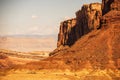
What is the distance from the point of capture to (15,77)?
230 feet

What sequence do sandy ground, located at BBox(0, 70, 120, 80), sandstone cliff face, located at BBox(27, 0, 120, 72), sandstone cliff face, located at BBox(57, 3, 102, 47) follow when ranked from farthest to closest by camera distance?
sandstone cliff face, located at BBox(57, 3, 102, 47) < sandstone cliff face, located at BBox(27, 0, 120, 72) < sandy ground, located at BBox(0, 70, 120, 80)

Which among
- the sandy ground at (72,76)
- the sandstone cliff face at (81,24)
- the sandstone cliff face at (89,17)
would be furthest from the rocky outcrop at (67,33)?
the sandy ground at (72,76)

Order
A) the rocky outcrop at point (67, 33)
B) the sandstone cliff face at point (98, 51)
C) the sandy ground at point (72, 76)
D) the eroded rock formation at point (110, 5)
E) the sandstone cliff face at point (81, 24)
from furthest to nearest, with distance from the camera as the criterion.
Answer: the rocky outcrop at point (67, 33)
the sandstone cliff face at point (81, 24)
the eroded rock formation at point (110, 5)
the sandstone cliff face at point (98, 51)
the sandy ground at point (72, 76)

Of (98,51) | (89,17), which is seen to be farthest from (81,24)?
(98,51)

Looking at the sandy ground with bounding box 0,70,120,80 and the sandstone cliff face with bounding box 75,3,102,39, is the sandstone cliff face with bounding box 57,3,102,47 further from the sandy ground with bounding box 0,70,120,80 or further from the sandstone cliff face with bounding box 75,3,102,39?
the sandy ground with bounding box 0,70,120,80

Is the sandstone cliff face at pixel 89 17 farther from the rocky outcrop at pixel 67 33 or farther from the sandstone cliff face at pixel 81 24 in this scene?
the rocky outcrop at pixel 67 33

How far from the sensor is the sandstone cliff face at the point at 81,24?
13188 centimetres

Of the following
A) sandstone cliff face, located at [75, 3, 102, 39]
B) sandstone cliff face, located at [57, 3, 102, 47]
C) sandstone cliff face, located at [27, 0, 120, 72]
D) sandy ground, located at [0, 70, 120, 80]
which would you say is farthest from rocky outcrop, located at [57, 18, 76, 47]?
sandy ground, located at [0, 70, 120, 80]

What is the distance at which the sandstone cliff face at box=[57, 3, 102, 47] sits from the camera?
131875 millimetres

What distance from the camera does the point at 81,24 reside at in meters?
144

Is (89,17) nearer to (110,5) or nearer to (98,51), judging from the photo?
(110,5)

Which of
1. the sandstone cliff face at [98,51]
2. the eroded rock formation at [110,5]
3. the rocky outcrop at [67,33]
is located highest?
the eroded rock formation at [110,5]

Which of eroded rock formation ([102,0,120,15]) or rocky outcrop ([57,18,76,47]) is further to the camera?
rocky outcrop ([57,18,76,47])

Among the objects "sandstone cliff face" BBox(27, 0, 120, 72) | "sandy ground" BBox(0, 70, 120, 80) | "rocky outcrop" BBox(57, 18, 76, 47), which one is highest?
"rocky outcrop" BBox(57, 18, 76, 47)
